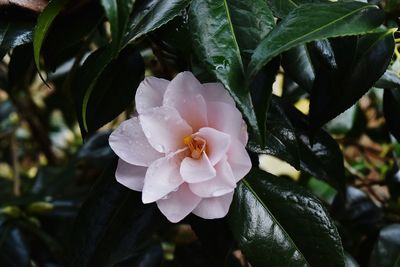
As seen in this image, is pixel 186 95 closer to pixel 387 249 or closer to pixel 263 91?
pixel 263 91

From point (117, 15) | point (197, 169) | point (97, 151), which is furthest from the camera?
point (97, 151)

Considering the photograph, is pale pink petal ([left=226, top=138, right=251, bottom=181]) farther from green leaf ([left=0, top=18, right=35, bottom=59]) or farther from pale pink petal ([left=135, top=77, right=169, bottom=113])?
green leaf ([left=0, top=18, right=35, bottom=59])

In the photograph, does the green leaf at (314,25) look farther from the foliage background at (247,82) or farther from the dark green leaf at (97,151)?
the dark green leaf at (97,151)

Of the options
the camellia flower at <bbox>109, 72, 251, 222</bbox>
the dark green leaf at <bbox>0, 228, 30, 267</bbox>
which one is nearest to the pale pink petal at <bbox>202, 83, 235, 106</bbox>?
the camellia flower at <bbox>109, 72, 251, 222</bbox>

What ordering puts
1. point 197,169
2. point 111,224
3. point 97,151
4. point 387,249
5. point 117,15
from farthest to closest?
1. point 97,151
2. point 387,249
3. point 111,224
4. point 197,169
5. point 117,15

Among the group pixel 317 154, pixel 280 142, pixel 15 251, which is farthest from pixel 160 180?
pixel 15 251

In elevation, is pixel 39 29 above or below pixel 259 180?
above

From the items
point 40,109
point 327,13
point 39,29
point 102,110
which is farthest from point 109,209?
point 40,109

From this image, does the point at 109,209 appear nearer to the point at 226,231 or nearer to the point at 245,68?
the point at 226,231
